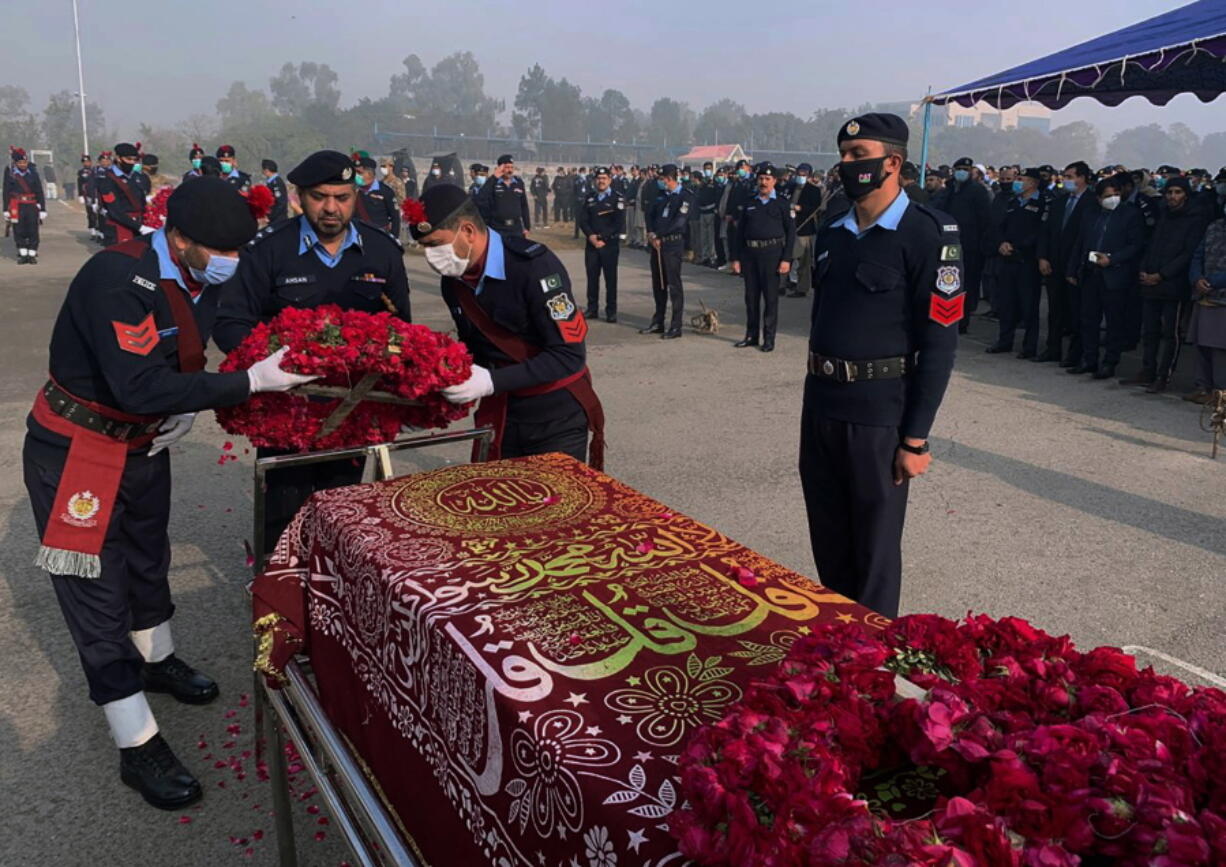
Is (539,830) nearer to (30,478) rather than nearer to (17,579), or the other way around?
(30,478)

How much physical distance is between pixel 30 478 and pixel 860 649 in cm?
284

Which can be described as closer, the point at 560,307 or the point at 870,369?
the point at 870,369

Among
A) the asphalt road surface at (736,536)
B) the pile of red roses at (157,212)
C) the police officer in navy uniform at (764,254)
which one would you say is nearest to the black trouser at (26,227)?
the asphalt road surface at (736,536)

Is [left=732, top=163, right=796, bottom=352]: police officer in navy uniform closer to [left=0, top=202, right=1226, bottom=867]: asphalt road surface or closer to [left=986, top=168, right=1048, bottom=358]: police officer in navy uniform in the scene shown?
[left=0, top=202, right=1226, bottom=867]: asphalt road surface

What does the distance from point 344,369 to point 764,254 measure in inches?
328

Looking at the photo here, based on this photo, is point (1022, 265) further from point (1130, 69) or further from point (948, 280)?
point (948, 280)

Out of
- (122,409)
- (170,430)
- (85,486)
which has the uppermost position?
(122,409)

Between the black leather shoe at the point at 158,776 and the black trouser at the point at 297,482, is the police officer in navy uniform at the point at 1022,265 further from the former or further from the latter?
the black leather shoe at the point at 158,776

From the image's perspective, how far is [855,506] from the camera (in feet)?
11.3

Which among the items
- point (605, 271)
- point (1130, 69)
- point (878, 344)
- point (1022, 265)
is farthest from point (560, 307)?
point (1130, 69)

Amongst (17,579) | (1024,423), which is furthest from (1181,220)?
(17,579)

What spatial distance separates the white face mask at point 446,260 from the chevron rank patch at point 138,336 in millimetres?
1001

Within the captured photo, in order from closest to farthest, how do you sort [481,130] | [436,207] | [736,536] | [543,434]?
[436,207]
[543,434]
[736,536]
[481,130]

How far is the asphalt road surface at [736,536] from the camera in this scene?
3023 millimetres
